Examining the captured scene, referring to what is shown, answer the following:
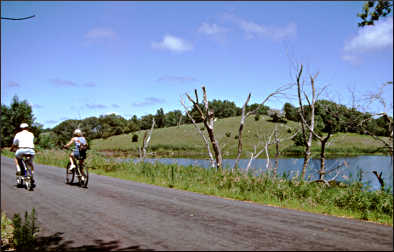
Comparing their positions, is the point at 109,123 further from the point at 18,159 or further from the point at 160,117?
the point at 160,117

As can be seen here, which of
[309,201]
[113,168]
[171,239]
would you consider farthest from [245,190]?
[113,168]

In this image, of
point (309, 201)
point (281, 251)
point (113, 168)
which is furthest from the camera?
point (113, 168)

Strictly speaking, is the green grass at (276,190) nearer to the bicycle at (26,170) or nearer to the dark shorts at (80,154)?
the bicycle at (26,170)

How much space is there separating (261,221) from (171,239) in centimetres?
224

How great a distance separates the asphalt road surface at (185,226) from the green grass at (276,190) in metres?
1.02

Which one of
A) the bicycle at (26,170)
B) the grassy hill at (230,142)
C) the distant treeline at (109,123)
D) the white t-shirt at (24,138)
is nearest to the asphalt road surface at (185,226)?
the bicycle at (26,170)

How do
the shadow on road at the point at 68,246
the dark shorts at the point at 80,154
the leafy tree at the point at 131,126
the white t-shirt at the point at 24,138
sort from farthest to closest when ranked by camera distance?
1. the leafy tree at the point at 131,126
2. the dark shorts at the point at 80,154
3. the shadow on road at the point at 68,246
4. the white t-shirt at the point at 24,138

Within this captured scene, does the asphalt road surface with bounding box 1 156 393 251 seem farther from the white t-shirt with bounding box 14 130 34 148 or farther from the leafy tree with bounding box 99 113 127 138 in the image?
the white t-shirt with bounding box 14 130 34 148

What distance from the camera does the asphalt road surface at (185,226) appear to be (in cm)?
584

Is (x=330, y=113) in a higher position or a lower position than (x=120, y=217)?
higher

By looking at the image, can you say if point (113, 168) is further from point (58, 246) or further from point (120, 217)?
point (58, 246)

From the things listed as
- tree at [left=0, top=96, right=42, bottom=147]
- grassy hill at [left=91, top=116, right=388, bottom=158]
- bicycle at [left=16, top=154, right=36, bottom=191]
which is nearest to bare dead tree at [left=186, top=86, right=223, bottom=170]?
bicycle at [left=16, top=154, right=36, bottom=191]

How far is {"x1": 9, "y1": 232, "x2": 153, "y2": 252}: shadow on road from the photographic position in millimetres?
5808

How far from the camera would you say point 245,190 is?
12.3m
